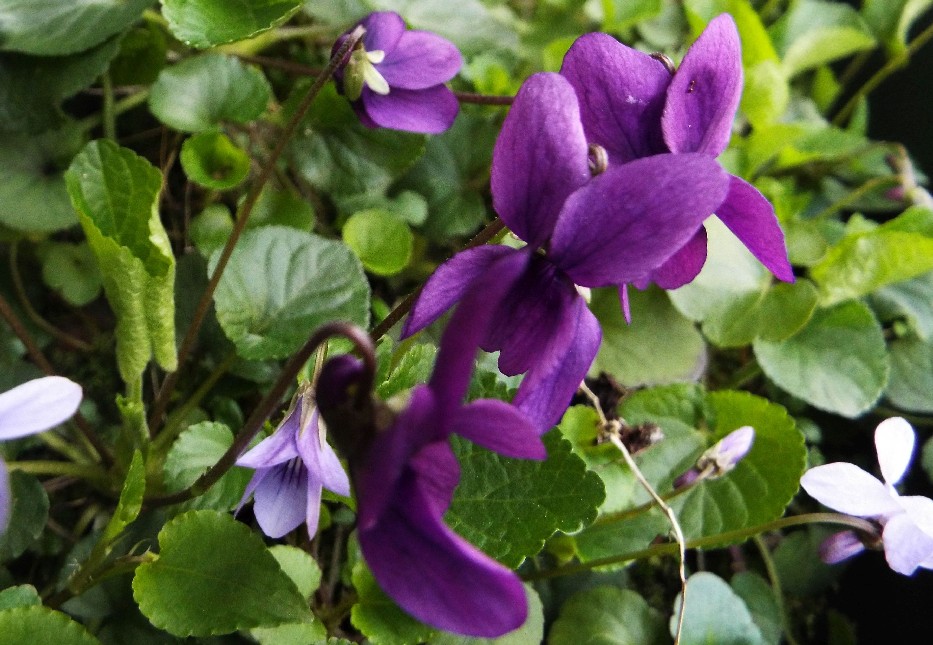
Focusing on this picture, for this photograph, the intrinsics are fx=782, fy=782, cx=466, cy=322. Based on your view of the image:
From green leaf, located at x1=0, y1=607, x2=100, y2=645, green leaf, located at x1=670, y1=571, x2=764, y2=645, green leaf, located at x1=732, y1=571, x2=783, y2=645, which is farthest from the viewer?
green leaf, located at x1=732, y1=571, x2=783, y2=645

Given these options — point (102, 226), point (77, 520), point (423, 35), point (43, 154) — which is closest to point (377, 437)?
point (102, 226)

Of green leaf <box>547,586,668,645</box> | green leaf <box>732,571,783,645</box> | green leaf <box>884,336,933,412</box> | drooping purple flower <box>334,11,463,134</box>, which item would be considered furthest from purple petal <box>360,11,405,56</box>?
green leaf <box>884,336,933,412</box>

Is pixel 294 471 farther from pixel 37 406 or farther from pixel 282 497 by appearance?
pixel 37 406

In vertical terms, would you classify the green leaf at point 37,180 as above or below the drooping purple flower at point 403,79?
below

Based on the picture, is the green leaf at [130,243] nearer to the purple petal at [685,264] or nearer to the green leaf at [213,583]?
the green leaf at [213,583]

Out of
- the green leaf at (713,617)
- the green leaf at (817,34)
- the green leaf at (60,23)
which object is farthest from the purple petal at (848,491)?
the green leaf at (817,34)

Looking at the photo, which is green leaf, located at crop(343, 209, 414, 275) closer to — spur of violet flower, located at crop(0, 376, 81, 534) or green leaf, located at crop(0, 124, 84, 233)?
green leaf, located at crop(0, 124, 84, 233)

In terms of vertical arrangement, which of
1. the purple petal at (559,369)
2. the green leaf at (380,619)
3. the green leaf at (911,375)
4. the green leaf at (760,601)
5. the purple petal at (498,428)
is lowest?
the green leaf at (760,601)
